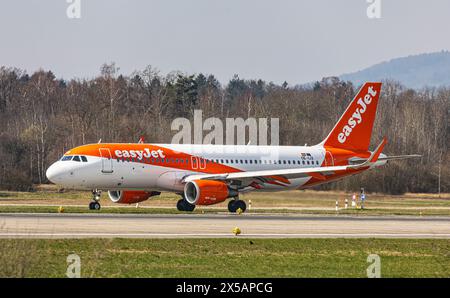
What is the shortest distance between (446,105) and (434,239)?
115 metres

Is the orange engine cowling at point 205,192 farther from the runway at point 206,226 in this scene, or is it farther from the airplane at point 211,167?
the runway at point 206,226

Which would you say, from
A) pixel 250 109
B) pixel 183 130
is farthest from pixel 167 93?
pixel 183 130

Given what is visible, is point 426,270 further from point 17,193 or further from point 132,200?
point 17,193

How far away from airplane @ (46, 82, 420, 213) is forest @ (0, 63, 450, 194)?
3.91 metres

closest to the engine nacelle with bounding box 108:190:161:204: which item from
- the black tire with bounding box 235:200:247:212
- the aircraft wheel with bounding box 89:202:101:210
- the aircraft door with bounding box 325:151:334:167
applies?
the aircraft wheel with bounding box 89:202:101:210

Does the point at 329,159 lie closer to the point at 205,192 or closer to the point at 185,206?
the point at 185,206

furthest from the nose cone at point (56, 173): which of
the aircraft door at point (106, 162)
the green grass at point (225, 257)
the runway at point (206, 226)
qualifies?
the green grass at point (225, 257)

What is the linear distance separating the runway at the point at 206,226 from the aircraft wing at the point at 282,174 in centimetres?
490

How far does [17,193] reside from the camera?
73.6 meters

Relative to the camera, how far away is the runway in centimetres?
3597

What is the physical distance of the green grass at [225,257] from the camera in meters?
25.3

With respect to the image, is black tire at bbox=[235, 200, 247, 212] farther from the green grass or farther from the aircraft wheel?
the green grass

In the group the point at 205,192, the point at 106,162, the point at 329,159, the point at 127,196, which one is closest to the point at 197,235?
the point at 205,192

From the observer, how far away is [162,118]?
380 ft
